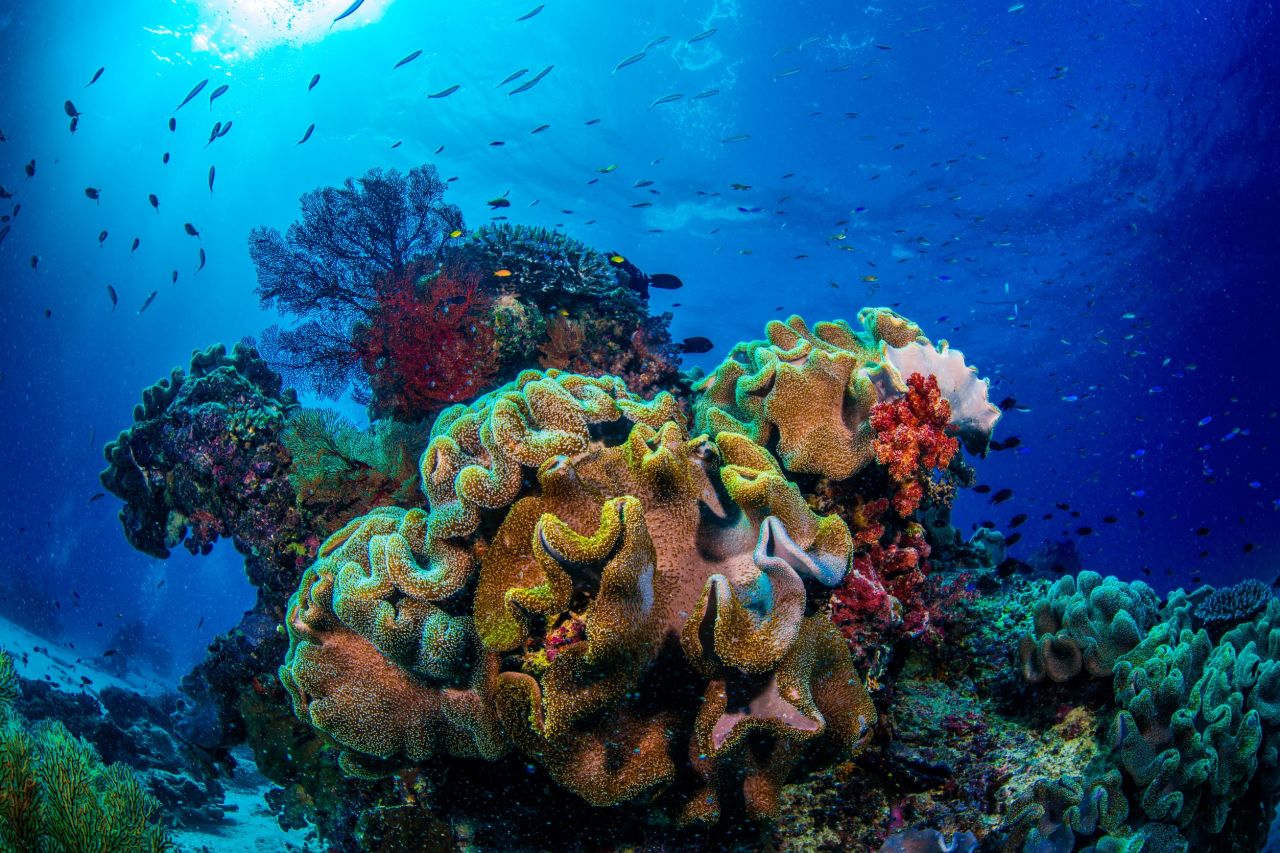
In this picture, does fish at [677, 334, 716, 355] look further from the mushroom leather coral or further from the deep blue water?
the deep blue water

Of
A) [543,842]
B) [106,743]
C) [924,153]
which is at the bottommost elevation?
[106,743]

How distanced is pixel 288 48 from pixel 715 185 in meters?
27.6

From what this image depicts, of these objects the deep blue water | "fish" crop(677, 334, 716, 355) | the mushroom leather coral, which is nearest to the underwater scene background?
the mushroom leather coral

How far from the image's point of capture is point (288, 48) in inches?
1378

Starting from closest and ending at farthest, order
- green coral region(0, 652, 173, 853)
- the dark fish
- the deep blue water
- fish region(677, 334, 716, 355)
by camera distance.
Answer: green coral region(0, 652, 173, 853) < fish region(677, 334, 716, 355) < the dark fish < the deep blue water

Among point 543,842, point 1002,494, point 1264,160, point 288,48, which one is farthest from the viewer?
point 288,48

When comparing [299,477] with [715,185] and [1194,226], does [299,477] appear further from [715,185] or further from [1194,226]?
[1194,226]

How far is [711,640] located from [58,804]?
4.66 meters

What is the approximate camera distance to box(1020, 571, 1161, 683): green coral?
3.88 meters

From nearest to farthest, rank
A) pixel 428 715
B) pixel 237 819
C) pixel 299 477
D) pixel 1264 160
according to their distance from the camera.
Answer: pixel 428 715 → pixel 299 477 → pixel 237 819 → pixel 1264 160

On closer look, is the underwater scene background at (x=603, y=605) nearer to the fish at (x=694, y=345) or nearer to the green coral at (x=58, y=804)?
the green coral at (x=58, y=804)

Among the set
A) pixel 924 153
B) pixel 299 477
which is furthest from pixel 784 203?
pixel 299 477

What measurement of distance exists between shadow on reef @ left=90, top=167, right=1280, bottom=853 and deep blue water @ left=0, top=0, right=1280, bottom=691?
1000cm

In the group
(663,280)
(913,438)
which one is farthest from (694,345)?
(913,438)
